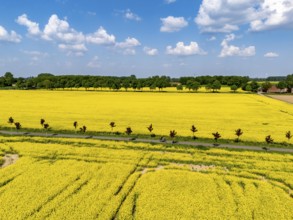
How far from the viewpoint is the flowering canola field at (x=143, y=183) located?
17609 mm

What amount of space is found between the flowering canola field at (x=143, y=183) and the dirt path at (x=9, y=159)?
0.91m

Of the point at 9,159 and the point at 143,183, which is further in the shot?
the point at 9,159

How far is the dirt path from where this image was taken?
88.1ft

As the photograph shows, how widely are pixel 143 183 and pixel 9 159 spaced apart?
52.9 ft

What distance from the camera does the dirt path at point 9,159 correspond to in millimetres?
26847

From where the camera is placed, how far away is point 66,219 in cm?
1647

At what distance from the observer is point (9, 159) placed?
28.2 m

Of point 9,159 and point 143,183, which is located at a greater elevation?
point 9,159

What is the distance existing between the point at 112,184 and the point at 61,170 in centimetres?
605

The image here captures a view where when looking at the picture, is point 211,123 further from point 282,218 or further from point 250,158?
point 282,218

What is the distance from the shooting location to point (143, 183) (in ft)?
72.8

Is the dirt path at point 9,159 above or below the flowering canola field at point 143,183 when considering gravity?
above

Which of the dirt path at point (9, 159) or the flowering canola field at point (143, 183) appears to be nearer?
the flowering canola field at point (143, 183)

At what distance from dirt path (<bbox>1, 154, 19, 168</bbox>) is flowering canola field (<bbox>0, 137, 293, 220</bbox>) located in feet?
2.97
